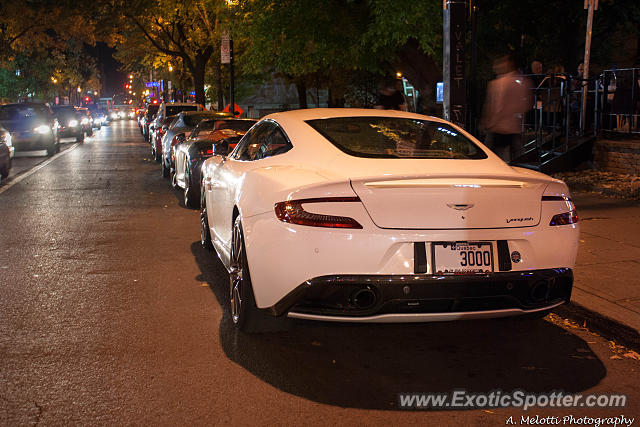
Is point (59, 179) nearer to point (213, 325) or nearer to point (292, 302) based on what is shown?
point (213, 325)

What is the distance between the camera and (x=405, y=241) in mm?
4613

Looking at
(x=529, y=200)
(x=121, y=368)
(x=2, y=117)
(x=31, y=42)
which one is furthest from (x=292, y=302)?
(x=31, y=42)

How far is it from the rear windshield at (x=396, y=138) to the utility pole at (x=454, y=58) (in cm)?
350

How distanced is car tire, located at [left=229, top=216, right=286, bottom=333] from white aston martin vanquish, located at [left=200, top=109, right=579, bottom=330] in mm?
28

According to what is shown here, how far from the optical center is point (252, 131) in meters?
6.98

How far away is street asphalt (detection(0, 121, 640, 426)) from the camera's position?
4207 mm

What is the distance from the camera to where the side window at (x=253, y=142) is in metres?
6.55

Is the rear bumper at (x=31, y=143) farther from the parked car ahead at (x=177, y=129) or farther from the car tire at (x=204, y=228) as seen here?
the car tire at (x=204, y=228)

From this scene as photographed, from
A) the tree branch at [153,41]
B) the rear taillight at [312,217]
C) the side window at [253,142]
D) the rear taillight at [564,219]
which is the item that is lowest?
the rear taillight at [564,219]

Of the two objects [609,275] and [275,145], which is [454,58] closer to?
[609,275]

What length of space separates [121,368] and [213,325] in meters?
1.09

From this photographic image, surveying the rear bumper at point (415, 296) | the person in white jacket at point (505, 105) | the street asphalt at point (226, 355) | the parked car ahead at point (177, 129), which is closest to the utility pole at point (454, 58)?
the person in white jacket at point (505, 105)

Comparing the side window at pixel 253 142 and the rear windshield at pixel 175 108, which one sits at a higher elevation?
the side window at pixel 253 142

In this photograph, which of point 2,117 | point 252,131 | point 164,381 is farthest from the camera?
point 2,117
